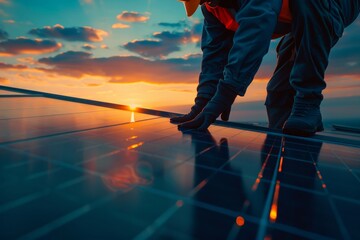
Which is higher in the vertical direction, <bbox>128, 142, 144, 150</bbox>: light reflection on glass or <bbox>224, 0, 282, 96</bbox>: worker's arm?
<bbox>224, 0, 282, 96</bbox>: worker's arm

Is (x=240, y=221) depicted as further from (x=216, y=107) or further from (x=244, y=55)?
(x=244, y=55)

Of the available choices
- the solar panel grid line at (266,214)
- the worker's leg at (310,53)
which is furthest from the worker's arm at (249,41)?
the solar panel grid line at (266,214)

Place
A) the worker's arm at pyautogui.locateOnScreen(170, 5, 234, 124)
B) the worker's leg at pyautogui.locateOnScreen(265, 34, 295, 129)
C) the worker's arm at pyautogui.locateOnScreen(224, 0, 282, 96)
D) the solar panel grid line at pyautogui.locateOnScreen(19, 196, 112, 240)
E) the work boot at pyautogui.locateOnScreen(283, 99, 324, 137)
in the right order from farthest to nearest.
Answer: the worker's leg at pyautogui.locateOnScreen(265, 34, 295, 129) < the worker's arm at pyautogui.locateOnScreen(170, 5, 234, 124) < the work boot at pyautogui.locateOnScreen(283, 99, 324, 137) < the worker's arm at pyautogui.locateOnScreen(224, 0, 282, 96) < the solar panel grid line at pyautogui.locateOnScreen(19, 196, 112, 240)

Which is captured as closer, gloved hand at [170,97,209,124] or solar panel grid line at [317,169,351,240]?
solar panel grid line at [317,169,351,240]

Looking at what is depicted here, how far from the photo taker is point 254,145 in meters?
1.93

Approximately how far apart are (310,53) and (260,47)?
2.43 feet

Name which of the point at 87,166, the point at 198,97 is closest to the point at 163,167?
the point at 87,166

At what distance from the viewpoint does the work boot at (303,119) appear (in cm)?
276

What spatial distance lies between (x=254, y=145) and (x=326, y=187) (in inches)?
31.8

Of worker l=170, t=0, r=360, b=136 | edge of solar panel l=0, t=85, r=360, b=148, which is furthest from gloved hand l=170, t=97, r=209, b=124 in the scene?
edge of solar panel l=0, t=85, r=360, b=148

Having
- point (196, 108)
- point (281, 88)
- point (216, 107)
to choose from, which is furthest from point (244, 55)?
point (281, 88)

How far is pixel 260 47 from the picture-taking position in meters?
2.34

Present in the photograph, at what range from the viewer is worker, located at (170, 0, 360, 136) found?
2.32m

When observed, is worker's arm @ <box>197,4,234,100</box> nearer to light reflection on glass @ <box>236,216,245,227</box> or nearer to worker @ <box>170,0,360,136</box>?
worker @ <box>170,0,360,136</box>
